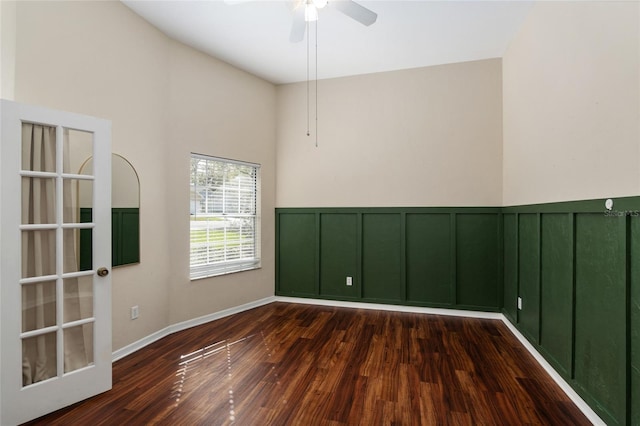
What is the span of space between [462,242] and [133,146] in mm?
4071

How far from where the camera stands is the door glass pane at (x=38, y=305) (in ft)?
7.07

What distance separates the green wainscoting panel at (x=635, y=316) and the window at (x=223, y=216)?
3929mm

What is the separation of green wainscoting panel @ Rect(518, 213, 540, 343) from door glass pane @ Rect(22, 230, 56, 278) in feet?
12.9

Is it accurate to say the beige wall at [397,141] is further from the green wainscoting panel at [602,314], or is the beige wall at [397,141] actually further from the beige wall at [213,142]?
the green wainscoting panel at [602,314]

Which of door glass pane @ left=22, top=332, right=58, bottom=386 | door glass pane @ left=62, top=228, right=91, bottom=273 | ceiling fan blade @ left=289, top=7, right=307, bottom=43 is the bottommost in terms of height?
door glass pane @ left=22, top=332, right=58, bottom=386

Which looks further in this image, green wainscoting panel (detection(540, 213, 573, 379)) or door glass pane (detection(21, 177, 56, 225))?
green wainscoting panel (detection(540, 213, 573, 379))

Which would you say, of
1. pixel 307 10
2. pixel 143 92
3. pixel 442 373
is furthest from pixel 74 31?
pixel 442 373

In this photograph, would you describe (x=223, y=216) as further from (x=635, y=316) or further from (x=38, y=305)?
(x=635, y=316)

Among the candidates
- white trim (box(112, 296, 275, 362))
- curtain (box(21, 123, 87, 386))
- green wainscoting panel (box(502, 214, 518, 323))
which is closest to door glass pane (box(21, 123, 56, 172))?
curtain (box(21, 123, 87, 386))

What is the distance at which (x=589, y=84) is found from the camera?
212cm

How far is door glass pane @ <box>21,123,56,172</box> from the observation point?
2.16m

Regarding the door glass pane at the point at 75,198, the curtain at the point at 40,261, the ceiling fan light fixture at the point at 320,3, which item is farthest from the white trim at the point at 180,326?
the ceiling fan light fixture at the point at 320,3

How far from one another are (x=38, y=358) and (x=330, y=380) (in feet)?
6.84

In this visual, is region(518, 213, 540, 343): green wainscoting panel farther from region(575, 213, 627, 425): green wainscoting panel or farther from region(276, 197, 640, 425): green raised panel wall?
region(575, 213, 627, 425): green wainscoting panel
